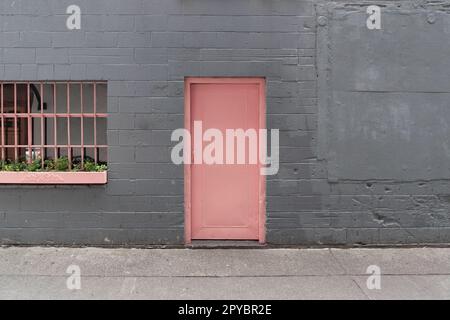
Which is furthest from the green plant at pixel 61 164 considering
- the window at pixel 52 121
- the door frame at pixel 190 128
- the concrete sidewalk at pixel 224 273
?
the door frame at pixel 190 128

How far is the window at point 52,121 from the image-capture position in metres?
5.54

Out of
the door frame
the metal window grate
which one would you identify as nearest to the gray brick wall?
the door frame

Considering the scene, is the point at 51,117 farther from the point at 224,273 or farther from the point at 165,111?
the point at 224,273

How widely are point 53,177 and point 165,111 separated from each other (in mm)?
1684

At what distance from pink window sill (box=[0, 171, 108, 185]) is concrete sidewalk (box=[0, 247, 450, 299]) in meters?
0.88

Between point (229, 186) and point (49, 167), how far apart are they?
2.42m

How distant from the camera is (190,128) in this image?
18.2 ft

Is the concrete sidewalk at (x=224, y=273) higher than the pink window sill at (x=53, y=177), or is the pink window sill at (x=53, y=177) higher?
the pink window sill at (x=53, y=177)

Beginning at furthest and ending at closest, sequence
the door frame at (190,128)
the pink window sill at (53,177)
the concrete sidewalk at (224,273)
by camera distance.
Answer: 1. the door frame at (190,128)
2. the pink window sill at (53,177)
3. the concrete sidewalk at (224,273)

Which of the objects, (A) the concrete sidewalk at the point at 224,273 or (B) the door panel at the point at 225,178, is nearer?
(A) the concrete sidewalk at the point at 224,273

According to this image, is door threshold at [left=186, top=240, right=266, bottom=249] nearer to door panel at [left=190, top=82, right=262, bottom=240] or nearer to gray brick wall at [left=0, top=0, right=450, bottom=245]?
door panel at [left=190, top=82, right=262, bottom=240]

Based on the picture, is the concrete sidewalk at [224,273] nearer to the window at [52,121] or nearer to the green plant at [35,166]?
the green plant at [35,166]
